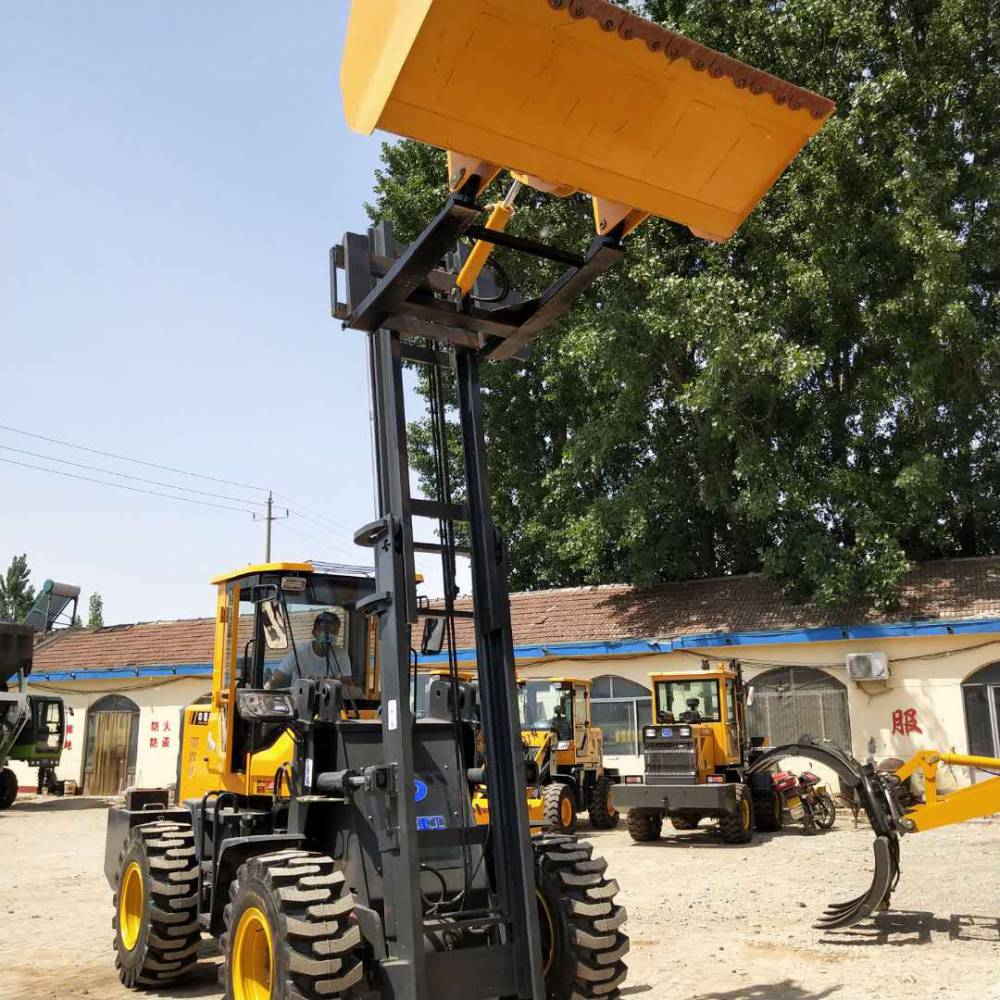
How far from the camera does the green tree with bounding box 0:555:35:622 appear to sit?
60400mm

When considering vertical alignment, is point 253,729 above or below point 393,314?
below

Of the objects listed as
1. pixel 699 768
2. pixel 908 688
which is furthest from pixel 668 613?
pixel 699 768

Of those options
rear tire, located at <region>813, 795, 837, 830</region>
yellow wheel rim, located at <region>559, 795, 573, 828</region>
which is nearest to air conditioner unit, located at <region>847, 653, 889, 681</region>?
rear tire, located at <region>813, 795, 837, 830</region>

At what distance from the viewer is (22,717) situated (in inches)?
938

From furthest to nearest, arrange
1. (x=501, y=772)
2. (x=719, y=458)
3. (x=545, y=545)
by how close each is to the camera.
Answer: (x=545, y=545)
(x=719, y=458)
(x=501, y=772)

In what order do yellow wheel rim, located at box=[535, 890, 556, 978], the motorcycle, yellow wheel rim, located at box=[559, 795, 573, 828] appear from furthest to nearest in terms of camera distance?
the motorcycle → yellow wheel rim, located at box=[559, 795, 573, 828] → yellow wheel rim, located at box=[535, 890, 556, 978]

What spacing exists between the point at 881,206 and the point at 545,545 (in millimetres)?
12637

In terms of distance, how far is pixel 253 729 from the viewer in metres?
6.94

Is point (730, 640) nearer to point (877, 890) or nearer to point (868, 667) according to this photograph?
point (868, 667)

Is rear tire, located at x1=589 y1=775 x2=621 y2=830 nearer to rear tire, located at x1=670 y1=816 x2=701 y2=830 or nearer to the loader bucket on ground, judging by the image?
rear tire, located at x1=670 y1=816 x2=701 y2=830

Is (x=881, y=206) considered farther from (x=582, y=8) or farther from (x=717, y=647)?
(x=582, y=8)

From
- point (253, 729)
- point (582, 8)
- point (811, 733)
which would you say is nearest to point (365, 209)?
point (811, 733)

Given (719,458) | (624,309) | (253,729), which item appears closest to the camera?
(253,729)

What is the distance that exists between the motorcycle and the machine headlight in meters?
13.0
